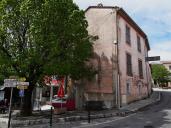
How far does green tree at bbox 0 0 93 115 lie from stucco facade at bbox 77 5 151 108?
742 centimetres

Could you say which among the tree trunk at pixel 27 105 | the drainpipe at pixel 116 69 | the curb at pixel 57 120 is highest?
the drainpipe at pixel 116 69

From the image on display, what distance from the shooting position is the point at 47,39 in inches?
717

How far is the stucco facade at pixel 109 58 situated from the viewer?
2661cm

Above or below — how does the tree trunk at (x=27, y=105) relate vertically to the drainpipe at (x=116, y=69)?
below

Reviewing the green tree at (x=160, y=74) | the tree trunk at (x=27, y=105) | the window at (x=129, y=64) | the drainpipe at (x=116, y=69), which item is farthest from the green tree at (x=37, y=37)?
the green tree at (x=160, y=74)

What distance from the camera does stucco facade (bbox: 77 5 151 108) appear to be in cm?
2661

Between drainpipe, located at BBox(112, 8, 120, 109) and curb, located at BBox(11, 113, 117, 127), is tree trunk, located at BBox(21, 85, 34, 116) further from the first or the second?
drainpipe, located at BBox(112, 8, 120, 109)

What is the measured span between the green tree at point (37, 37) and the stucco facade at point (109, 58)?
7416 millimetres

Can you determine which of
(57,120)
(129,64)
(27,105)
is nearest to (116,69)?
(129,64)

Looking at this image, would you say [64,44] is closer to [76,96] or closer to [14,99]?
[76,96]

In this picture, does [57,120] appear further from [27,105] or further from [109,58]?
[109,58]

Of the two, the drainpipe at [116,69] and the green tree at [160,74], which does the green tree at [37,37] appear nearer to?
the drainpipe at [116,69]

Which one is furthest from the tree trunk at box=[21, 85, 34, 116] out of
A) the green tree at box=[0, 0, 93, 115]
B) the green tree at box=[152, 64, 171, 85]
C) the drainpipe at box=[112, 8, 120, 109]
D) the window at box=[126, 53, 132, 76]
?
the green tree at box=[152, 64, 171, 85]

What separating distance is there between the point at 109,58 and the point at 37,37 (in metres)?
11.3
